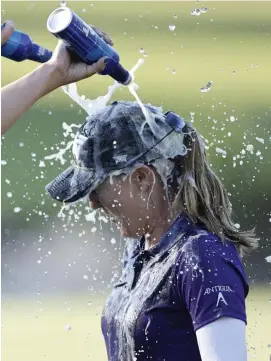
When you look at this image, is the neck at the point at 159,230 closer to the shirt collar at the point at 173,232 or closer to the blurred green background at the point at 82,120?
the shirt collar at the point at 173,232

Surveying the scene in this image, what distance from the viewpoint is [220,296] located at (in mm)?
2258

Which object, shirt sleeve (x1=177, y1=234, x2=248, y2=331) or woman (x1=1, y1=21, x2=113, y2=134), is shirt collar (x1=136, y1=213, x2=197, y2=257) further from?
woman (x1=1, y1=21, x2=113, y2=134)

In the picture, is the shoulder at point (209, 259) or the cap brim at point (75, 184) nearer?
the shoulder at point (209, 259)

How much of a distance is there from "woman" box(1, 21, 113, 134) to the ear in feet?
0.80

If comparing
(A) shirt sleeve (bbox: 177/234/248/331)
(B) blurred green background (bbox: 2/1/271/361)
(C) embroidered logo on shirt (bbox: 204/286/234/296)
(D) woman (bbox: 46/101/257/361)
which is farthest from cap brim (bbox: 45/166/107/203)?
(B) blurred green background (bbox: 2/1/271/361)

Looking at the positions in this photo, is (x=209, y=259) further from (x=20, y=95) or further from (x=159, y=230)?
(x=20, y=95)

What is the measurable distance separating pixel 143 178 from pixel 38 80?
1.07 ft

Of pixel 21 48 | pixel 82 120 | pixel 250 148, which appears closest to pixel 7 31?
pixel 21 48

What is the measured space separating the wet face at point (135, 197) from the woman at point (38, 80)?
25 cm

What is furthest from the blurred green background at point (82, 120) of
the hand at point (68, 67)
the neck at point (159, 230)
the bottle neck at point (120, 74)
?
the hand at point (68, 67)

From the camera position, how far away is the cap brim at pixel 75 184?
2512 mm

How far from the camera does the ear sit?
2.50 meters

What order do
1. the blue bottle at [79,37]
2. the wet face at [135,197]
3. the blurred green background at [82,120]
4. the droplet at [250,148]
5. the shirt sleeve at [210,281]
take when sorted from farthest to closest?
1. the droplet at [250,148]
2. the blurred green background at [82,120]
3. the wet face at [135,197]
4. the blue bottle at [79,37]
5. the shirt sleeve at [210,281]

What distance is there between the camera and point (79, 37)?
2.40 metres
